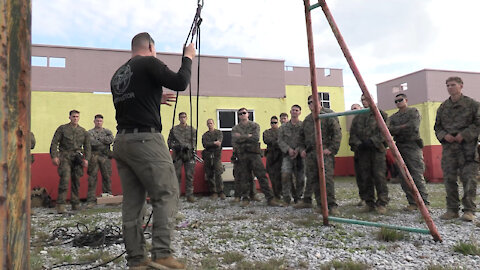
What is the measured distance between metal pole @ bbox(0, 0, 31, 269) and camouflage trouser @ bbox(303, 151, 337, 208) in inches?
184

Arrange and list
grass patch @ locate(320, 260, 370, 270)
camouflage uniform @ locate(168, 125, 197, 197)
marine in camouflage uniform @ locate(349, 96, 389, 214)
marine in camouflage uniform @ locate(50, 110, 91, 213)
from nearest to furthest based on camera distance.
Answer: grass patch @ locate(320, 260, 370, 270), marine in camouflage uniform @ locate(349, 96, 389, 214), marine in camouflage uniform @ locate(50, 110, 91, 213), camouflage uniform @ locate(168, 125, 197, 197)

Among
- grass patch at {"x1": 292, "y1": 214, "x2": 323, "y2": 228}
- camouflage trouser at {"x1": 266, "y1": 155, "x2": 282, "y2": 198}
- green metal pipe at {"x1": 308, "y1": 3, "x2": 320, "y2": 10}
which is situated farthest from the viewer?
camouflage trouser at {"x1": 266, "y1": 155, "x2": 282, "y2": 198}

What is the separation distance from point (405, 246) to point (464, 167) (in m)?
2.18

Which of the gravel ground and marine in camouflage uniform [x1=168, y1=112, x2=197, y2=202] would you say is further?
marine in camouflage uniform [x1=168, y1=112, x2=197, y2=202]

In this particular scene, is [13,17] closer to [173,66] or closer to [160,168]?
[160,168]

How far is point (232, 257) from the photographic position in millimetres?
3385

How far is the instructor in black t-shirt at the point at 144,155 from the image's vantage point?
8.32 feet

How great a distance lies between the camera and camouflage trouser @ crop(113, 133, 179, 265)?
8.25 ft

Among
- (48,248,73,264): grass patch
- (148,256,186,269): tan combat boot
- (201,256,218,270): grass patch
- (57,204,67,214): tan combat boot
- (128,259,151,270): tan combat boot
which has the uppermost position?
(148,256,186,269): tan combat boot

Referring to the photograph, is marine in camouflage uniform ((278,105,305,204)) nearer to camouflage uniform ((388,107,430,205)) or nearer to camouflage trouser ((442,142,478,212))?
camouflage uniform ((388,107,430,205))

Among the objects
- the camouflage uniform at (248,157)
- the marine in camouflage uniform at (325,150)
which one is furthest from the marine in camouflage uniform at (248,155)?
the marine in camouflage uniform at (325,150)

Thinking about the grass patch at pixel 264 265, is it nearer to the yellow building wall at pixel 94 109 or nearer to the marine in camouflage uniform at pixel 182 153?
the marine in camouflage uniform at pixel 182 153

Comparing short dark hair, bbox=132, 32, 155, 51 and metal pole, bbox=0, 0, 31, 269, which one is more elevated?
short dark hair, bbox=132, 32, 155, 51

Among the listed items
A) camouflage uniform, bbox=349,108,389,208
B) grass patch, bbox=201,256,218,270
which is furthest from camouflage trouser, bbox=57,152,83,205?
camouflage uniform, bbox=349,108,389,208
